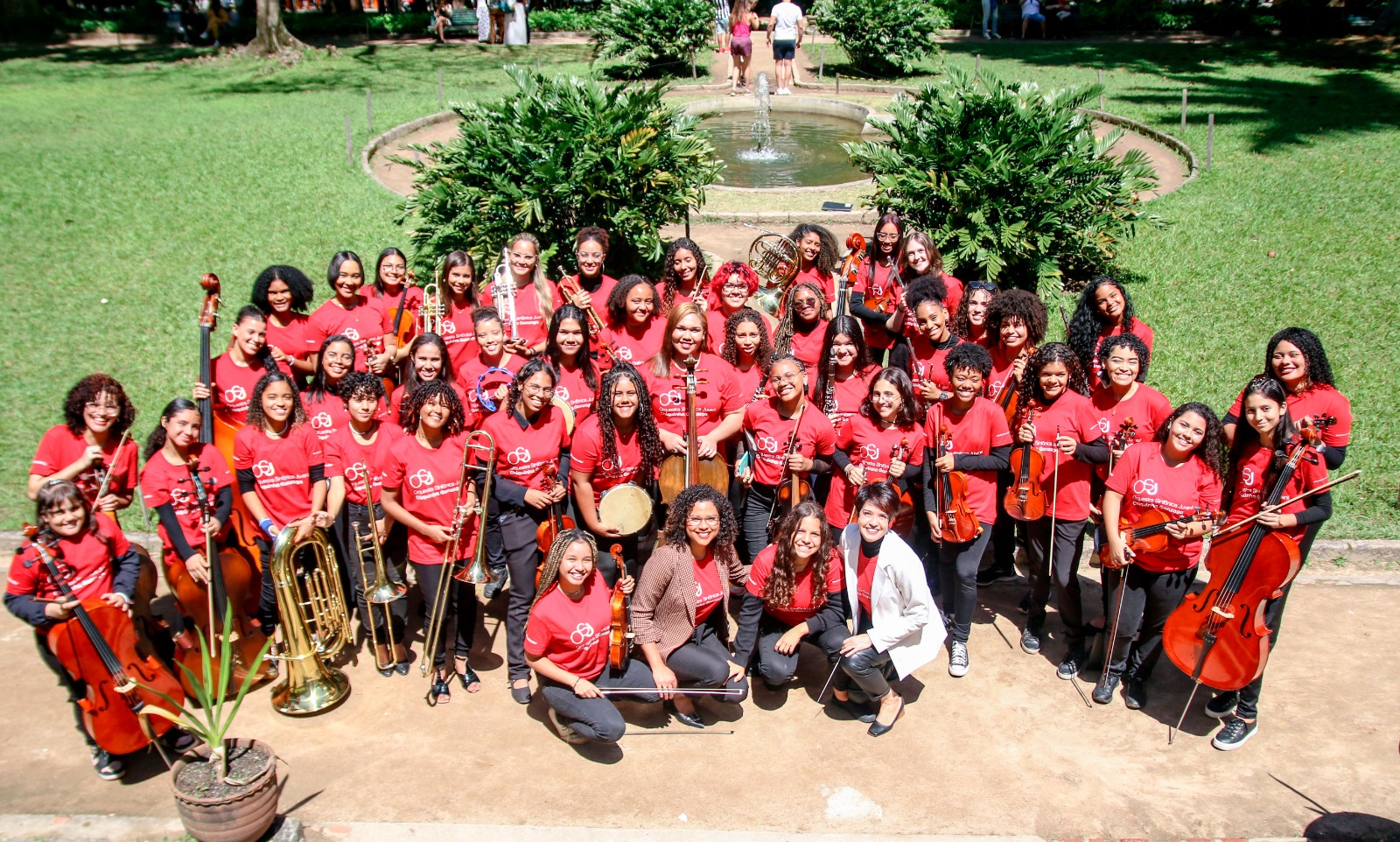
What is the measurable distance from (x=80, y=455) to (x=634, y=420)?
3.31 metres

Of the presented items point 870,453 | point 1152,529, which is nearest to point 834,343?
point 870,453

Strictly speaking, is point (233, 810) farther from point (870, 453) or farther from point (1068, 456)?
point (1068, 456)

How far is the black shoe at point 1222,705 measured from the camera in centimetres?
598

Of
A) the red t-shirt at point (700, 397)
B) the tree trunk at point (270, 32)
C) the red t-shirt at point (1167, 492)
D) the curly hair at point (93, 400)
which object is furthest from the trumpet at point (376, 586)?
the tree trunk at point (270, 32)

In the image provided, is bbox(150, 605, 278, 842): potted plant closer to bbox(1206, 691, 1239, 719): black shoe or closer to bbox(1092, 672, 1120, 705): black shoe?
bbox(1092, 672, 1120, 705): black shoe

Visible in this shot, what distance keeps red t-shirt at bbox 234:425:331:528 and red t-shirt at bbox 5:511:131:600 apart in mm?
765

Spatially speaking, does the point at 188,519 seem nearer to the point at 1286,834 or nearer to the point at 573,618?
the point at 573,618

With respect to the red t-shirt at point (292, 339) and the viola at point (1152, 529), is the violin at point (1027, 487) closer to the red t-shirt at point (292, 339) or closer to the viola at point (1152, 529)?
the viola at point (1152, 529)

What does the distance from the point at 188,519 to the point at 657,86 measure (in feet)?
21.0

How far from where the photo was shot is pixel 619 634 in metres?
5.84

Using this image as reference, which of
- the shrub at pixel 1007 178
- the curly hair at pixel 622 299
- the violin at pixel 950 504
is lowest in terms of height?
the violin at pixel 950 504

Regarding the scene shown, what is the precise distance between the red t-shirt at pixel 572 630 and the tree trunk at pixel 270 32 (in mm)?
26304

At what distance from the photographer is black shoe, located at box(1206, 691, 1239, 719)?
5.98m

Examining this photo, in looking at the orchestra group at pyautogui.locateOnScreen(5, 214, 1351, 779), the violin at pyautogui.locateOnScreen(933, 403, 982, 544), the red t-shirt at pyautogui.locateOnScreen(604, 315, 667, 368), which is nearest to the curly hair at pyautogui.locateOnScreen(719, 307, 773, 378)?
the orchestra group at pyautogui.locateOnScreen(5, 214, 1351, 779)
